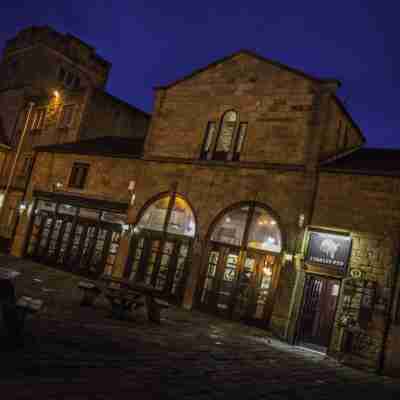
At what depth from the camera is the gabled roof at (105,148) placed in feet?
65.6

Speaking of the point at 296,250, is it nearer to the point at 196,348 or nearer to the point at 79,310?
the point at 196,348

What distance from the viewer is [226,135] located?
16.9 meters

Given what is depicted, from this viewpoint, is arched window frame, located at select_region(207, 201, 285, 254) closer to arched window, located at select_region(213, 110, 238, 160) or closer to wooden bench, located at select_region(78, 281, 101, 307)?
arched window, located at select_region(213, 110, 238, 160)

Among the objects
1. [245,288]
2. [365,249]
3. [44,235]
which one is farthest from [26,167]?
[365,249]

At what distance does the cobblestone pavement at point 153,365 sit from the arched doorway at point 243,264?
Result: 98.9 inches

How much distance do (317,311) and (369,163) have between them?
5.66 m

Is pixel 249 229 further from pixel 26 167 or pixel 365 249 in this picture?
pixel 26 167

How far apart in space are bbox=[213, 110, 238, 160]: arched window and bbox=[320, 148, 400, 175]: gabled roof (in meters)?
3.97

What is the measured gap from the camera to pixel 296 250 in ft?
45.4

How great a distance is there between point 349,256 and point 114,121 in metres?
19.0

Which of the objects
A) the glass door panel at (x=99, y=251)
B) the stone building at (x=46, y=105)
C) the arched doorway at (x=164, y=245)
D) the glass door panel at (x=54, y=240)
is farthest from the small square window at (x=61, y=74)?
the arched doorway at (x=164, y=245)

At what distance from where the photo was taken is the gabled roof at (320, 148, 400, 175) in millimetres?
13101

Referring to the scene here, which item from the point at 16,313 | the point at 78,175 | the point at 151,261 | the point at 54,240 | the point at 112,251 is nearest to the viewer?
the point at 16,313

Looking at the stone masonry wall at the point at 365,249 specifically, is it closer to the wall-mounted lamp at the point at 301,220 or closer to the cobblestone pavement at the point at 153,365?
the wall-mounted lamp at the point at 301,220
